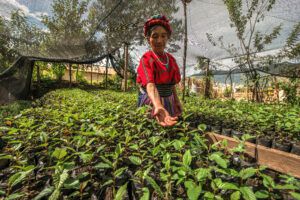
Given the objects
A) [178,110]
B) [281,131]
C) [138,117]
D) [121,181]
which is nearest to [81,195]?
[121,181]

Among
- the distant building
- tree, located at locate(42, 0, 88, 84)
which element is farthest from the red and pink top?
the distant building

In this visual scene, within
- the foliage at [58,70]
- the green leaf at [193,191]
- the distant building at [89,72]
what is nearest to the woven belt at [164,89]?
the green leaf at [193,191]

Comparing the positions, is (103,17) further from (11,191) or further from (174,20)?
(11,191)

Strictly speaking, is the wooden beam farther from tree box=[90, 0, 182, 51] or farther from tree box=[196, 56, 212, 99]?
tree box=[196, 56, 212, 99]

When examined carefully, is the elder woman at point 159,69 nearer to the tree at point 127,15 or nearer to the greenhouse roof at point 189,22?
the greenhouse roof at point 189,22

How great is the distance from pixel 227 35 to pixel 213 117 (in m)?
5.30

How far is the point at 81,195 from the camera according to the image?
0.79 m

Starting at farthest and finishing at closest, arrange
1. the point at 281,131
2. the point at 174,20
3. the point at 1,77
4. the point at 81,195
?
the point at 174,20, the point at 1,77, the point at 281,131, the point at 81,195

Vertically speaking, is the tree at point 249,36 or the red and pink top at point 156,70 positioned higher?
the tree at point 249,36

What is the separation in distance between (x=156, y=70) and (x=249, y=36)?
22.7ft

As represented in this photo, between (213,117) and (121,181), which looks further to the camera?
(213,117)

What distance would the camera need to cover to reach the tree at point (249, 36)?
638 centimetres

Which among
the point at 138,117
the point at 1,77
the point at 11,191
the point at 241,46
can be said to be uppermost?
the point at 241,46

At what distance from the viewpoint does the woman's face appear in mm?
1668
